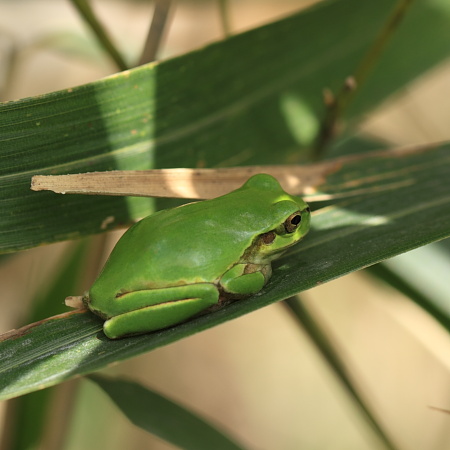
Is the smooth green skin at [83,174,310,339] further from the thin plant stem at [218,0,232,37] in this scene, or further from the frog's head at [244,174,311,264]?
the thin plant stem at [218,0,232,37]

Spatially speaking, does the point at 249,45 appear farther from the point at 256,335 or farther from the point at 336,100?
the point at 256,335

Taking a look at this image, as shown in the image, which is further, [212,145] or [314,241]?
[212,145]

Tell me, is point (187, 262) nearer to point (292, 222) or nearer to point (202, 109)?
point (292, 222)

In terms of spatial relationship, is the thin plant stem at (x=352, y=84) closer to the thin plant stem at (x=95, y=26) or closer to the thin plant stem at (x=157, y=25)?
the thin plant stem at (x=157, y=25)

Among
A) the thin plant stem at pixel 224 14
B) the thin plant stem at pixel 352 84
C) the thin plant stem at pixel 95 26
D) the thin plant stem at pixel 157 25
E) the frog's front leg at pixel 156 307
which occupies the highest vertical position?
the thin plant stem at pixel 224 14

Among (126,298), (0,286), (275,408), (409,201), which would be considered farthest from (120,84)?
(275,408)

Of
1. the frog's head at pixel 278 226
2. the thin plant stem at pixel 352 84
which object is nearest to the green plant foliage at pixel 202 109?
the thin plant stem at pixel 352 84

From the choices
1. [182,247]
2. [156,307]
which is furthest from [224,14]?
[156,307]

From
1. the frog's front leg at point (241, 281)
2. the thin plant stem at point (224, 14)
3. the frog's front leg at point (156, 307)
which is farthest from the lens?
the thin plant stem at point (224, 14)
